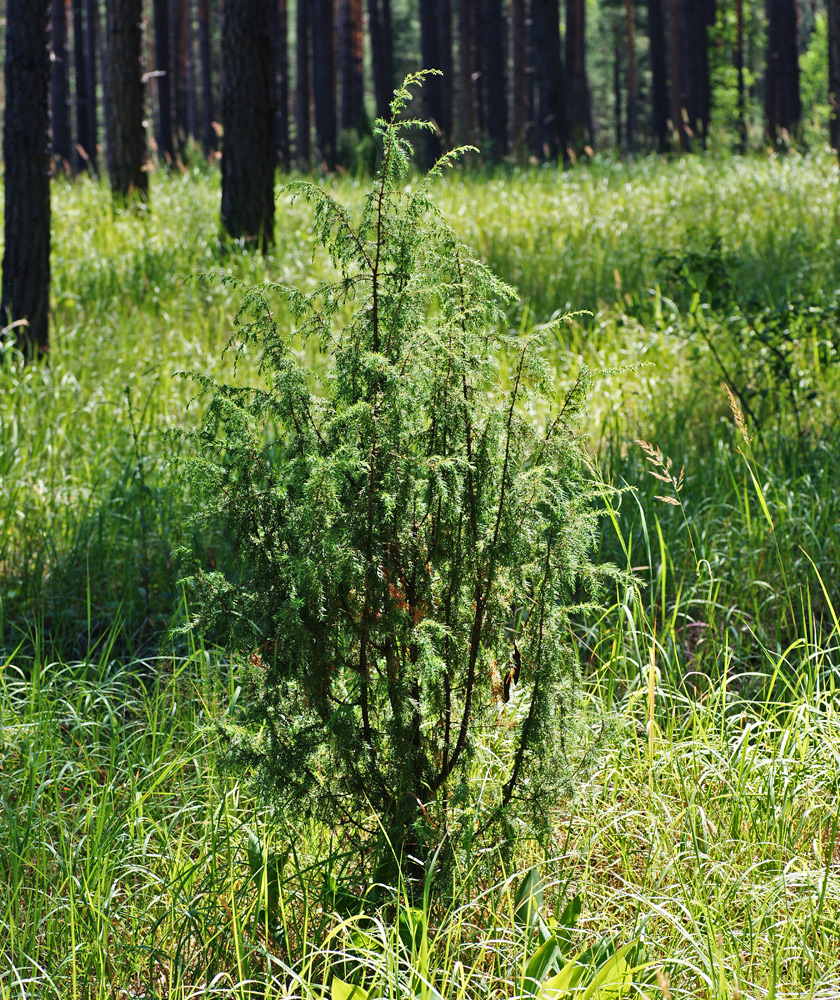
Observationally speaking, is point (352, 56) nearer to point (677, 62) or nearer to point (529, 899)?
point (677, 62)

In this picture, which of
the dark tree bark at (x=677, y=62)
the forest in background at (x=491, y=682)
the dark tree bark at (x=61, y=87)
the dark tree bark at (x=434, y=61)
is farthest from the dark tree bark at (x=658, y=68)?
the dark tree bark at (x=61, y=87)

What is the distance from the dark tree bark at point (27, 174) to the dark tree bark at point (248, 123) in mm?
1993

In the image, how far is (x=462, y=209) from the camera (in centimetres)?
870

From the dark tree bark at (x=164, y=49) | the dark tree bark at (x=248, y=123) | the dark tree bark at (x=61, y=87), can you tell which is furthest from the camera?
the dark tree bark at (x=61, y=87)

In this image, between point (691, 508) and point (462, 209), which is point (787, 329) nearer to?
point (691, 508)

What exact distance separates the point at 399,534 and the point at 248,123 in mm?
6722

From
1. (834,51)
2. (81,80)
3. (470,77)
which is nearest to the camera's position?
(834,51)

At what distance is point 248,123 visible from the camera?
7.66 m

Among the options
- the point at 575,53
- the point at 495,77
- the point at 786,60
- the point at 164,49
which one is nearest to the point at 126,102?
the point at 495,77

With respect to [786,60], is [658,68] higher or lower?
lower

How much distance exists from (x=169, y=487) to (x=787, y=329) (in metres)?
3.64

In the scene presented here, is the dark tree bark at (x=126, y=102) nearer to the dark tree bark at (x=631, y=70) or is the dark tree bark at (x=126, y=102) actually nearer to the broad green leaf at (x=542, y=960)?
the broad green leaf at (x=542, y=960)

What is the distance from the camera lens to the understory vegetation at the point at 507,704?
1888 millimetres

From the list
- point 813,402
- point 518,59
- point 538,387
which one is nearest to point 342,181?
point 813,402
